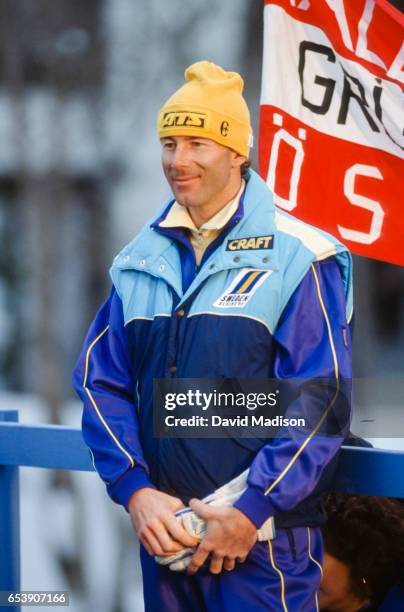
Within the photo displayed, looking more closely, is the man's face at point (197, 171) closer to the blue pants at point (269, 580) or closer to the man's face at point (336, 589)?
the blue pants at point (269, 580)

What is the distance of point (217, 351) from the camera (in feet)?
8.69

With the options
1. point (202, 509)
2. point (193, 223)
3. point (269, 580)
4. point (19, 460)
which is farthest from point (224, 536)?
point (19, 460)

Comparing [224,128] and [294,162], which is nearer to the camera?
[224,128]

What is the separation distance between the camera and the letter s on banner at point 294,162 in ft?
11.1

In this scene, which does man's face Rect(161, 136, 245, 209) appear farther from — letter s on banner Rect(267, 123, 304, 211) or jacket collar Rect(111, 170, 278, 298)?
letter s on banner Rect(267, 123, 304, 211)

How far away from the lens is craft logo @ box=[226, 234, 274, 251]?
271cm

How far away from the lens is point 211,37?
7.20 m

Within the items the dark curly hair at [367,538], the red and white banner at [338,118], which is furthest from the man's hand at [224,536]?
the red and white banner at [338,118]

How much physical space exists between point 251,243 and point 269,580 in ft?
2.53

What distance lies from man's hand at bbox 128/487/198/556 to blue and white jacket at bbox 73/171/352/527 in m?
0.05

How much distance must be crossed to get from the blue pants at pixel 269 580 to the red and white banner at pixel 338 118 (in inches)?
40.4

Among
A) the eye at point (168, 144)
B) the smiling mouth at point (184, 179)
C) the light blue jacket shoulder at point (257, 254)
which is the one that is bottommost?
the light blue jacket shoulder at point (257, 254)

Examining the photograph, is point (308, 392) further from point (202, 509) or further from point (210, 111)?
point (210, 111)

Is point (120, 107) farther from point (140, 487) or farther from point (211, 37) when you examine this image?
point (140, 487)
